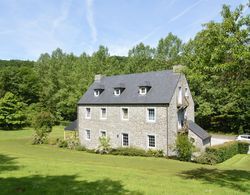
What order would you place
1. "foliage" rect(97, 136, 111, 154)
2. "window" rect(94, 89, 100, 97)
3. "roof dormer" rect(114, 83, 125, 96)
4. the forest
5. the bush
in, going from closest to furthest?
the bush
"foliage" rect(97, 136, 111, 154)
"roof dormer" rect(114, 83, 125, 96)
"window" rect(94, 89, 100, 97)
the forest

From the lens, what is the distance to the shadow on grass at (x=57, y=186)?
1045 centimetres

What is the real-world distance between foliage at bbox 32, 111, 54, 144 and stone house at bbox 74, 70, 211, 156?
5562 mm

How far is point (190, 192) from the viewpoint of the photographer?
36.0 feet

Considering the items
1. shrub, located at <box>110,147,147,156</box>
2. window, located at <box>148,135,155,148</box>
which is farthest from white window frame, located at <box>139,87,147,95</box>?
shrub, located at <box>110,147,147,156</box>

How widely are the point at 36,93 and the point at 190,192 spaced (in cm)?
7023

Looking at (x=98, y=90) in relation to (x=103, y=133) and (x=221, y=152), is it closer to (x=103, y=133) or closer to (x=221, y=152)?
(x=103, y=133)

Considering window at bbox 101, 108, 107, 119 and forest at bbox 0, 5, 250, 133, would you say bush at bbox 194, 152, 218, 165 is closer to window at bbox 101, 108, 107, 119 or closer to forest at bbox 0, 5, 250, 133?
forest at bbox 0, 5, 250, 133

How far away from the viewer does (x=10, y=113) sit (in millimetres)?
62344

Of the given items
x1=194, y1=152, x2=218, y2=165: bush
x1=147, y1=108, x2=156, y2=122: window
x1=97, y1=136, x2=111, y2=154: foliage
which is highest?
x1=147, y1=108, x2=156, y2=122: window

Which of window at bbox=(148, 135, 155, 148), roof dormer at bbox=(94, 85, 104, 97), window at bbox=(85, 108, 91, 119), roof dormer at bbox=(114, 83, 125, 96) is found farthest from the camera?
window at bbox=(85, 108, 91, 119)

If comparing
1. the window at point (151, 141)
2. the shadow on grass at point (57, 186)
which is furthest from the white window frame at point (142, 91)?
the shadow on grass at point (57, 186)

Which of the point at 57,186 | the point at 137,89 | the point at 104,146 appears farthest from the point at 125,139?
the point at 57,186

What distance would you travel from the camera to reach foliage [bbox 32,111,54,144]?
40469 millimetres

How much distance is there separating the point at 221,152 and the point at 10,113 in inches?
1884
